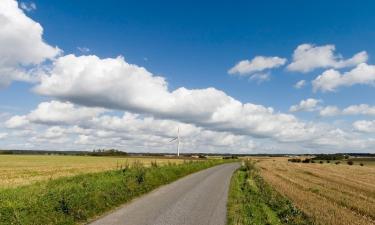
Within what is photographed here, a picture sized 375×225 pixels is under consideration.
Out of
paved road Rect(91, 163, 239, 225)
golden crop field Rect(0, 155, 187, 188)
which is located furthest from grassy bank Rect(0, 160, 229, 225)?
golden crop field Rect(0, 155, 187, 188)

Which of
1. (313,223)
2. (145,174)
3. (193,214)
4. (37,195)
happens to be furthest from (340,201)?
(37,195)

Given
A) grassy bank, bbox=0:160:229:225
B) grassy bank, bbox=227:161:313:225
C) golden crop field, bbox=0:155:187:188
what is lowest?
grassy bank, bbox=227:161:313:225

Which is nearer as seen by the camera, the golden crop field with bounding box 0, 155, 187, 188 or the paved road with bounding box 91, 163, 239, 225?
the paved road with bounding box 91, 163, 239, 225

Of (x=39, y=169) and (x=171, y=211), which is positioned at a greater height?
(x=39, y=169)

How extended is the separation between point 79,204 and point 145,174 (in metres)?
14.4

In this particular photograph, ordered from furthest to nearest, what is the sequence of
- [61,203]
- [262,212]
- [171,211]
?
[262,212] → [171,211] → [61,203]

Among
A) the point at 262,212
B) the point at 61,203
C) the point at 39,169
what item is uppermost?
the point at 39,169

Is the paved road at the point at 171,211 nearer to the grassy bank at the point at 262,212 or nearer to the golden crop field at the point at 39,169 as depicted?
the grassy bank at the point at 262,212

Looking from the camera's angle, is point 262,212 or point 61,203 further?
point 262,212

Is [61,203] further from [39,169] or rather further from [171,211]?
[39,169]

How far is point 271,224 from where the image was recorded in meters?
15.9

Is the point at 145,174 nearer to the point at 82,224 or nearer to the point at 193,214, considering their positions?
the point at 193,214

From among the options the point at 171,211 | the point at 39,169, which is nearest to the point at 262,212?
the point at 171,211

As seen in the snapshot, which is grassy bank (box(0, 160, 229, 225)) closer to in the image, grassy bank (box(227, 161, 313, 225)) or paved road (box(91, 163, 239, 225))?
paved road (box(91, 163, 239, 225))
